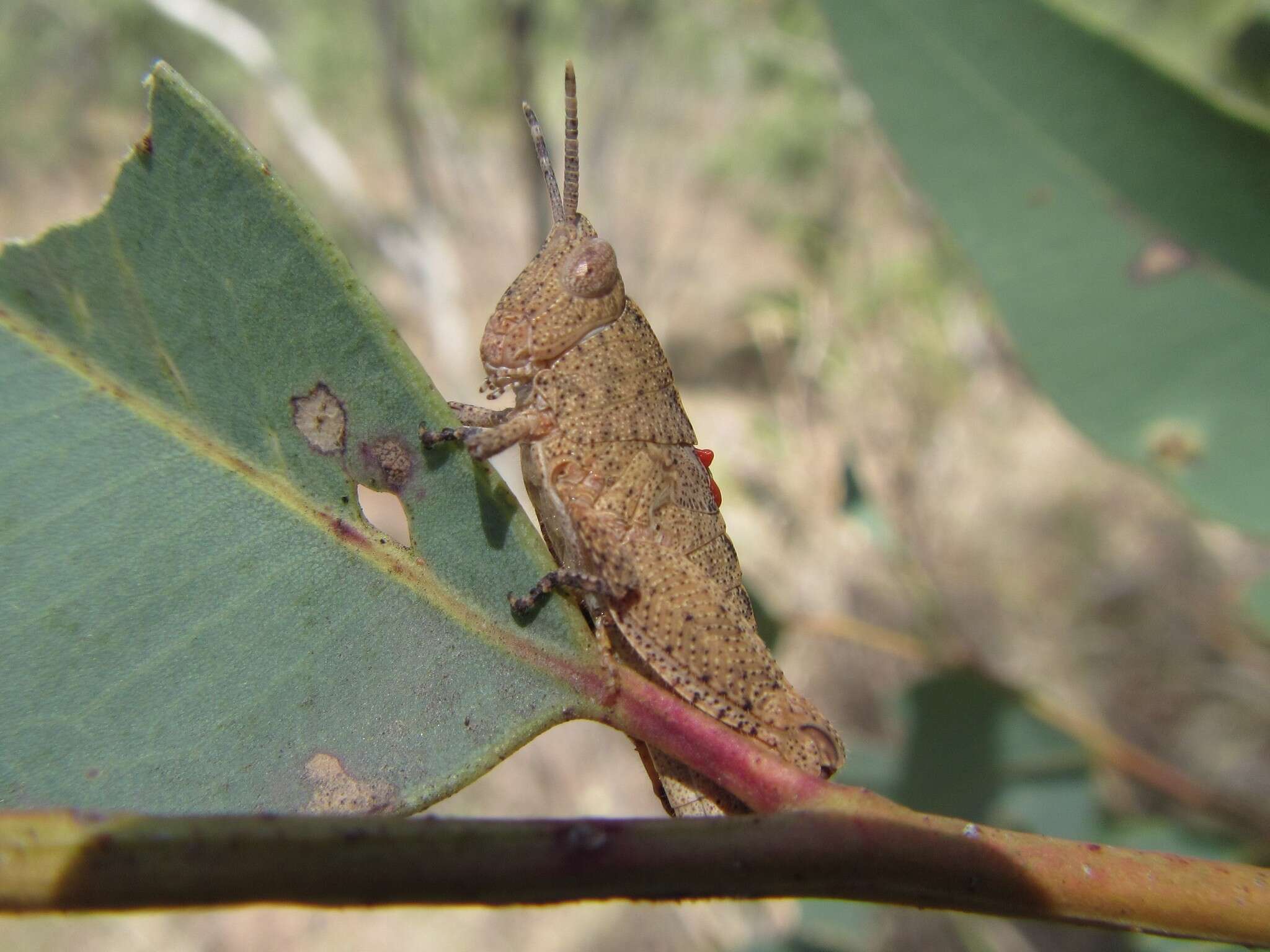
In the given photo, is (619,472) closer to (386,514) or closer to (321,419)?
(321,419)

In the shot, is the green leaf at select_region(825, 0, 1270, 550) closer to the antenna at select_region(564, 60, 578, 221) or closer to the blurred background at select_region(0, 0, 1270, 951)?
the blurred background at select_region(0, 0, 1270, 951)

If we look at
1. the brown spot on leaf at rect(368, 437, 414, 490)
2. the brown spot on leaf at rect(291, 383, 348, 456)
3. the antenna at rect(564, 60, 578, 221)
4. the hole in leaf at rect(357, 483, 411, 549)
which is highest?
the antenna at rect(564, 60, 578, 221)

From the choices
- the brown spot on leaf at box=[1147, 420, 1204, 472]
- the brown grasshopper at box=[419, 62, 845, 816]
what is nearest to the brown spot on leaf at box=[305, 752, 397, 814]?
the brown grasshopper at box=[419, 62, 845, 816]

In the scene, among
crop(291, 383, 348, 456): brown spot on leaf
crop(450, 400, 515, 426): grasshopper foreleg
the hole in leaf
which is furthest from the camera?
the hole in leaf

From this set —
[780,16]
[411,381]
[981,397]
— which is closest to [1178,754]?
[981,397]

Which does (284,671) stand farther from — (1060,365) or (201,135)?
(1060,365)

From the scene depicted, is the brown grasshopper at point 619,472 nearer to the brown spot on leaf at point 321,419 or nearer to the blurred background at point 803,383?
the brown spot on leaf at point 321,419
